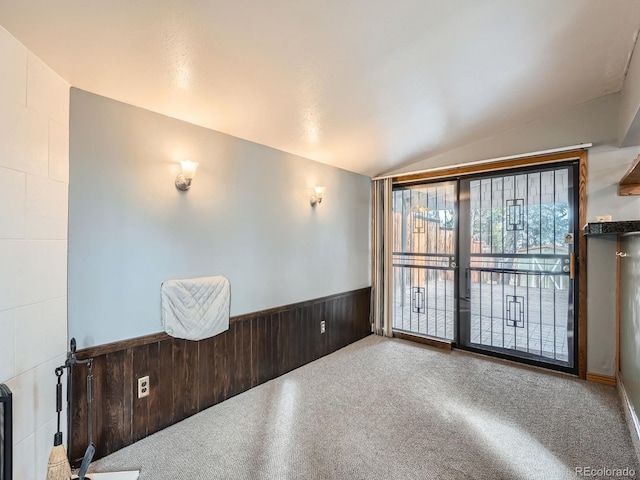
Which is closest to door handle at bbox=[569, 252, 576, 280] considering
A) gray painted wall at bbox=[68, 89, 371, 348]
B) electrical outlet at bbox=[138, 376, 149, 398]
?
gray painted wall at bbox=[68, 89, 371, 348]

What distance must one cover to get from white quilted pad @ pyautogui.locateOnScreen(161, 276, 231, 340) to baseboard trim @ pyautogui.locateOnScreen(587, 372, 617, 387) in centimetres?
341

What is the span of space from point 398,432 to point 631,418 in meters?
1.62

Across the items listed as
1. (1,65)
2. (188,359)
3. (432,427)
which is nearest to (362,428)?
(432,427)

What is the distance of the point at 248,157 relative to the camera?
2789 mm

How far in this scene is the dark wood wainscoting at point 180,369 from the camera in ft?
6.18

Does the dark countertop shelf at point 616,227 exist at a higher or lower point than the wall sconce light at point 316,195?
lower

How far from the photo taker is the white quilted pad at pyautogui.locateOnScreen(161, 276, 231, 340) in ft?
7.18

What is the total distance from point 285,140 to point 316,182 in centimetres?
74

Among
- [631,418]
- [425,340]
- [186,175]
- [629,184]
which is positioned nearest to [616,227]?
[629,184]

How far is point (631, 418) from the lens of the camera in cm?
213

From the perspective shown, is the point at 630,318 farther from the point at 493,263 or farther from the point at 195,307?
the point at 195,307

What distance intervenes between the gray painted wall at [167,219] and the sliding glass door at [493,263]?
4.82 ft

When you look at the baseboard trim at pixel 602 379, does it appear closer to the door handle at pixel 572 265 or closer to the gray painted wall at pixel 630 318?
the gray painted wall at pixel 630 318

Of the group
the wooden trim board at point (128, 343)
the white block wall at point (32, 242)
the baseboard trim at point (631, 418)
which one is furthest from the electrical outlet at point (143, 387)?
the baseboard trim at point (631, 418)
